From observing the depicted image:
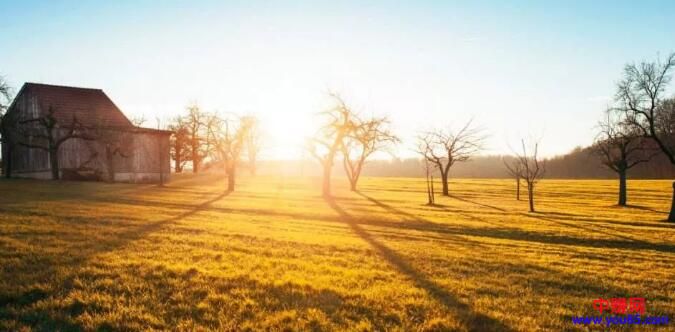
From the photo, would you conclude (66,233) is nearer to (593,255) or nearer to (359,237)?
(359,237)

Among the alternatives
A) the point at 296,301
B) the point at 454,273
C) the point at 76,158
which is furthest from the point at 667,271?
the point at 76,158

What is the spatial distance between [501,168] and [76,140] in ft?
419

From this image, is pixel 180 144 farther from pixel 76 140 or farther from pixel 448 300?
pixel 448 300

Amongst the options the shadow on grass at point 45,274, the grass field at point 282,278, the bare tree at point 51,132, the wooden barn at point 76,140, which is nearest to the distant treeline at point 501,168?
the wooden barn at point 76,140

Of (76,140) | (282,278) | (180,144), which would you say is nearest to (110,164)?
(76,140)

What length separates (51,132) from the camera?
35.2m

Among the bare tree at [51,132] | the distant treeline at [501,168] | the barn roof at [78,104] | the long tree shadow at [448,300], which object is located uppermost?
the barn roof at [78,104]

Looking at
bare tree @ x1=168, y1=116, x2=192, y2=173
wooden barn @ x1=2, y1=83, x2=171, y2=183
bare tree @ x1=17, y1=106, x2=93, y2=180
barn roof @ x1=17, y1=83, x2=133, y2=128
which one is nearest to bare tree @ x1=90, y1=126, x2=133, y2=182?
wooden barn @ x1=2, y1=83, x2=171, y2=183

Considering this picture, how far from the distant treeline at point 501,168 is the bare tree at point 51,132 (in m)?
70.9

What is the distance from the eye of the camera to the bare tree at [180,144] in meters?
61.5

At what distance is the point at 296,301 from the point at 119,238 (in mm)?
7010

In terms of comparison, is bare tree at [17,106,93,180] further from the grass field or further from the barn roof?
the grass field

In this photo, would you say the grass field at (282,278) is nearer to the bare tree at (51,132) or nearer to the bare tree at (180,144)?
the bare tree at (51,132)

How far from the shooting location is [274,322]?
18.5 ft
